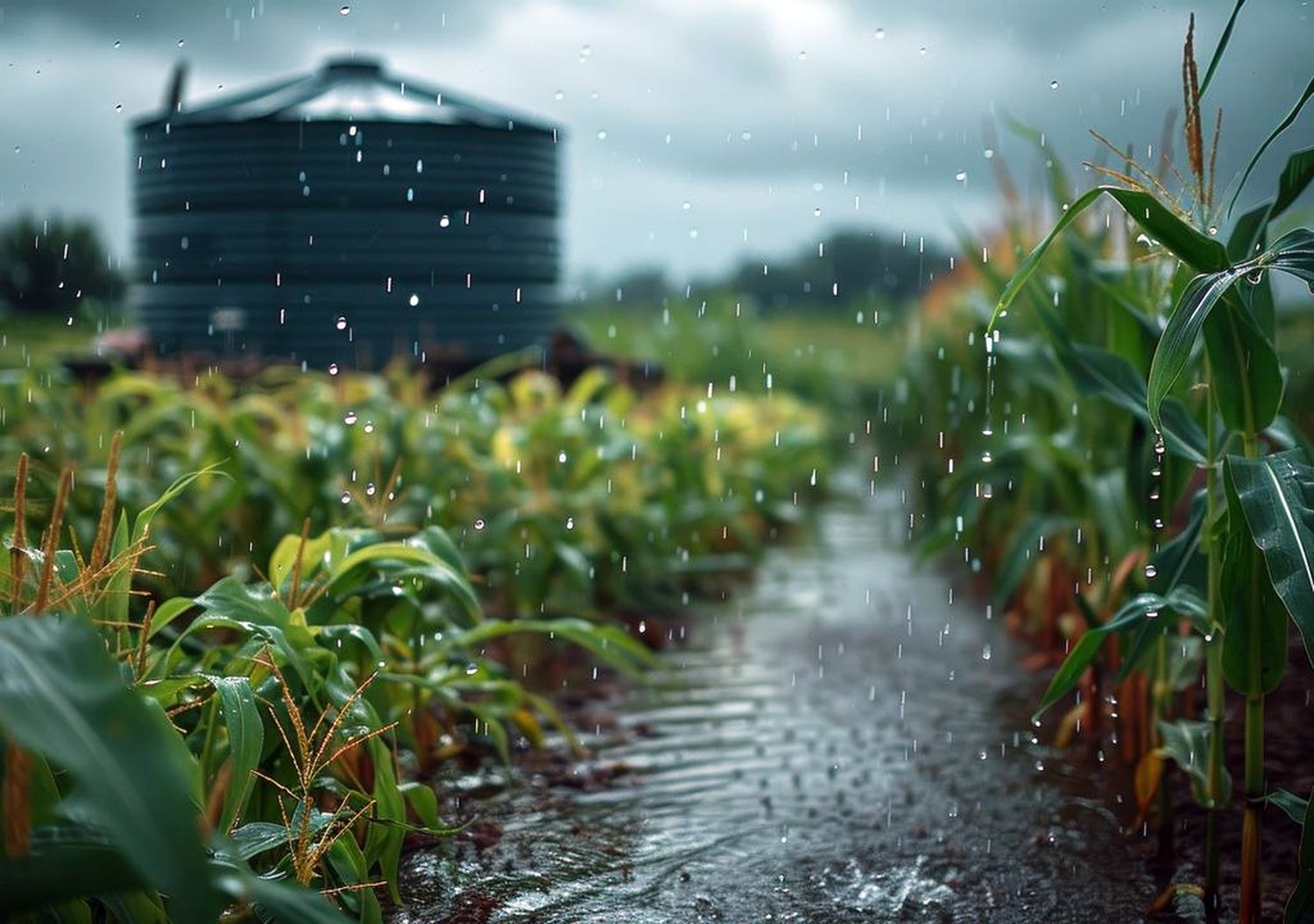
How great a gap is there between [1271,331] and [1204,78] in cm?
34

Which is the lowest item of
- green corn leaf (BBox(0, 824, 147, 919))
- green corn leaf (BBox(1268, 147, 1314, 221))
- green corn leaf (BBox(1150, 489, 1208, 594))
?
green corn leaf (BBox(0, 824, 147, 919))

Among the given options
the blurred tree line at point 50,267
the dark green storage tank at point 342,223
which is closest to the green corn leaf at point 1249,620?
the dark green storage tank at point 342,223

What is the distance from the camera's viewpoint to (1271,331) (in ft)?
4.92

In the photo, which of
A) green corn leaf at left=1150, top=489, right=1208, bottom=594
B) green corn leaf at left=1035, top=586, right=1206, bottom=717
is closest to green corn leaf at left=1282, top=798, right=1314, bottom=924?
green corn leaf at left=1035, top=586, right=1206, bottom=717

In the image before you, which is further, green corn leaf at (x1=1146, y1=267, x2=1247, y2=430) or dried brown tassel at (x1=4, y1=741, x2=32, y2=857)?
green corn leaf at (x1=1146, y1=267, x2=1247, y2=430)

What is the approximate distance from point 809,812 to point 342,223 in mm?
3653

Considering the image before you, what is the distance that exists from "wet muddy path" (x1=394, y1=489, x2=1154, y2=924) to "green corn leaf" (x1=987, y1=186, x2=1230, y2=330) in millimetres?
809

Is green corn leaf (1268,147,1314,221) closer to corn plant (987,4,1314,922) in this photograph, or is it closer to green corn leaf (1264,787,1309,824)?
corn plant (987,4,1314,922)

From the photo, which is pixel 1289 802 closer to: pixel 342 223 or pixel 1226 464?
pixel 1226 464

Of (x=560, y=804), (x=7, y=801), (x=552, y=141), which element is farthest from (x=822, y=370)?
(x=7, y=801)

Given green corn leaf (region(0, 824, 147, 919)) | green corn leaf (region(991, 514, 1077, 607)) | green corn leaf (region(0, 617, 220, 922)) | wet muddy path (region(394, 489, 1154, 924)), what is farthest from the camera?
green corn leaf (region(991, 514, 1077, 607))

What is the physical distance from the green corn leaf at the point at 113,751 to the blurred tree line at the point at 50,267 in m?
5.16

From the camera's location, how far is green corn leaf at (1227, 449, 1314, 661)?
1.18 metres

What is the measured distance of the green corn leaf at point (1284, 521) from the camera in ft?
3.88
